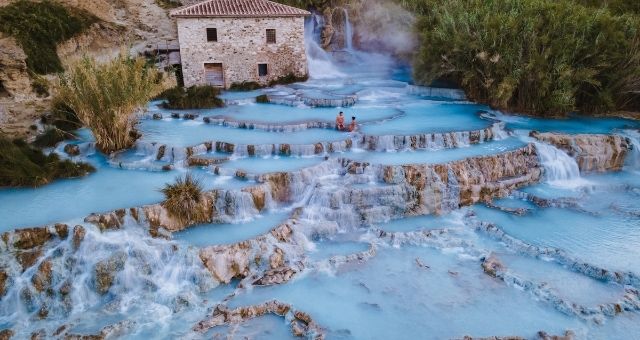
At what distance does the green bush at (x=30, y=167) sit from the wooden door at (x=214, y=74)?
10761 millimetres

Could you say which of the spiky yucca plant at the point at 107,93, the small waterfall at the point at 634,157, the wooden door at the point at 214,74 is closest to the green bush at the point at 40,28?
the spiky yucca plant at the point at 107,93

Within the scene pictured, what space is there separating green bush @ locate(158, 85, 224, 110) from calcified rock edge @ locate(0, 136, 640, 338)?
27.4ft

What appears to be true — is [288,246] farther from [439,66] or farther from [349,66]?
[349,66]

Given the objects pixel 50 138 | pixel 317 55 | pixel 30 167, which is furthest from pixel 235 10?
pixel 30 167

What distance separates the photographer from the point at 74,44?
21688 millimetres

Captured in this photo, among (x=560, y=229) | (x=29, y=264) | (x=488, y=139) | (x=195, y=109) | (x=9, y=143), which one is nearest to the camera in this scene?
(x=29, y=264)

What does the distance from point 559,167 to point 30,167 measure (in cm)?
1625

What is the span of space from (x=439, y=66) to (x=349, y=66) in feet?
31.6

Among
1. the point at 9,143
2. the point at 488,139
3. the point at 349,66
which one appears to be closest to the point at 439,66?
the point at 488,139

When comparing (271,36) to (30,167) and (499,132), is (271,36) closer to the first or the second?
(499,132)

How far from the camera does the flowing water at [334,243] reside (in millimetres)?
9570

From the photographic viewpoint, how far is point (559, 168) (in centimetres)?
1588

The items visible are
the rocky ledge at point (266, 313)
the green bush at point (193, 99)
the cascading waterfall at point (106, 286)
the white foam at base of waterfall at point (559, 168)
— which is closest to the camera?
the rocky ledge at point (266, 313)

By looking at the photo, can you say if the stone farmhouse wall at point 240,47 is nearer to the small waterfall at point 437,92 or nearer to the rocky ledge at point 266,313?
the small waterfall at point 437,92
